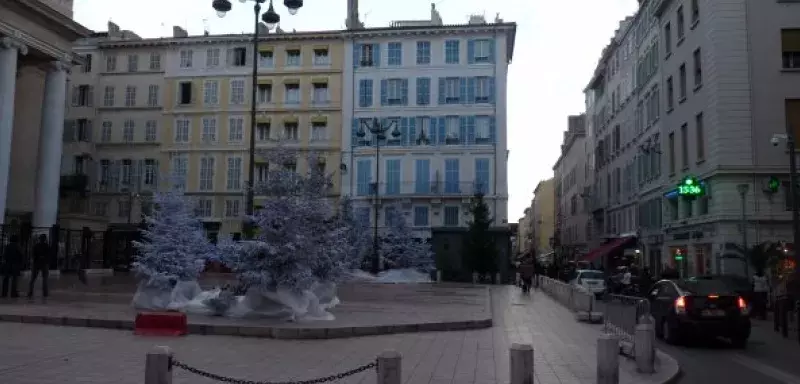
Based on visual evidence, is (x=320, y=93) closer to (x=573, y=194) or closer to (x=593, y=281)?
(x=593, y=281)

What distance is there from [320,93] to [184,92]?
1131 cm

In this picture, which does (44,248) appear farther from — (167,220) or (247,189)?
(247,189)

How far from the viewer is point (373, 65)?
55.5 m

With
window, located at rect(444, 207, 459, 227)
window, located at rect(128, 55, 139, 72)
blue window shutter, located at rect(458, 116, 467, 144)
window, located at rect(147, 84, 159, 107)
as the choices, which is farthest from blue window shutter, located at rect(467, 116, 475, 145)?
window, located at rect(128, 55, 139, 72)

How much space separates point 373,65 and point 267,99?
29.3ft

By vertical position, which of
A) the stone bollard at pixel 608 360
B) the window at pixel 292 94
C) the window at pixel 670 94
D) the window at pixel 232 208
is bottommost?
the stone bollard at pixel 608 360

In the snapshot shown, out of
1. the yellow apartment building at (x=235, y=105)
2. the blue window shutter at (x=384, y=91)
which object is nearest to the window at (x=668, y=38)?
the blue window shutter at (x=384, y=91)

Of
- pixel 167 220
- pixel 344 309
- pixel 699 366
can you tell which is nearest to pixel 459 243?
pixel 344 309

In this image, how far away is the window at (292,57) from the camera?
2218 inches

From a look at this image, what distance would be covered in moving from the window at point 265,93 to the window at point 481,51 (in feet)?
53.8

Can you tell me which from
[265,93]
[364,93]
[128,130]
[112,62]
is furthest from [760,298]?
[112,62]

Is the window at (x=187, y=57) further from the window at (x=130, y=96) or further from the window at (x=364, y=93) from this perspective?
the window at (x=364, y=93)

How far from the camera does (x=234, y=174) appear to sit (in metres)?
55.8

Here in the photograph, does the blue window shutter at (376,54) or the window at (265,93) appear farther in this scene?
the window at (265,93)
